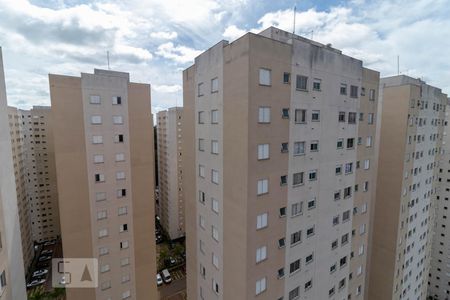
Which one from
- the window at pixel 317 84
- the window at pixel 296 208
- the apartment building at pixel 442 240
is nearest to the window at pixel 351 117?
the window at pixel 317 84

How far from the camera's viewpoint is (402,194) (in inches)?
964

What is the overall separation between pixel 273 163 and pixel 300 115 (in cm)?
365

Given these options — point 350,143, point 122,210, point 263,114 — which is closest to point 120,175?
point 122,210

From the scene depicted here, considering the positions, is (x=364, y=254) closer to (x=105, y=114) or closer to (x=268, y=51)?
(x=268, y=51)

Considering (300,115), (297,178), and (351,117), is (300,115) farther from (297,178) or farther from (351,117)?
(351,117)

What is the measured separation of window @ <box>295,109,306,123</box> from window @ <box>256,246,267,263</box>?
800 centimetres

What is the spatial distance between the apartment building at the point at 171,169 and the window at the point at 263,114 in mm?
47345

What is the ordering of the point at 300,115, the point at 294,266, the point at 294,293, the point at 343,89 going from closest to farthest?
the point at 300,115 → the point at 294,266 → the point at 294,293 → the point at 343,89

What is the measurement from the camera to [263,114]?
12258 millimetres

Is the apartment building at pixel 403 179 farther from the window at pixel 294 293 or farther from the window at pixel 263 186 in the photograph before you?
the window at pixel 263 186

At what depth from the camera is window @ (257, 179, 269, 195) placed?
41.3 feet

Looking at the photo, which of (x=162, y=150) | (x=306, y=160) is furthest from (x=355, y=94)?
(x=162, y=150)

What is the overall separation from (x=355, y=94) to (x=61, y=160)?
2702cm

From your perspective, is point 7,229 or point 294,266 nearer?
point 7,229
